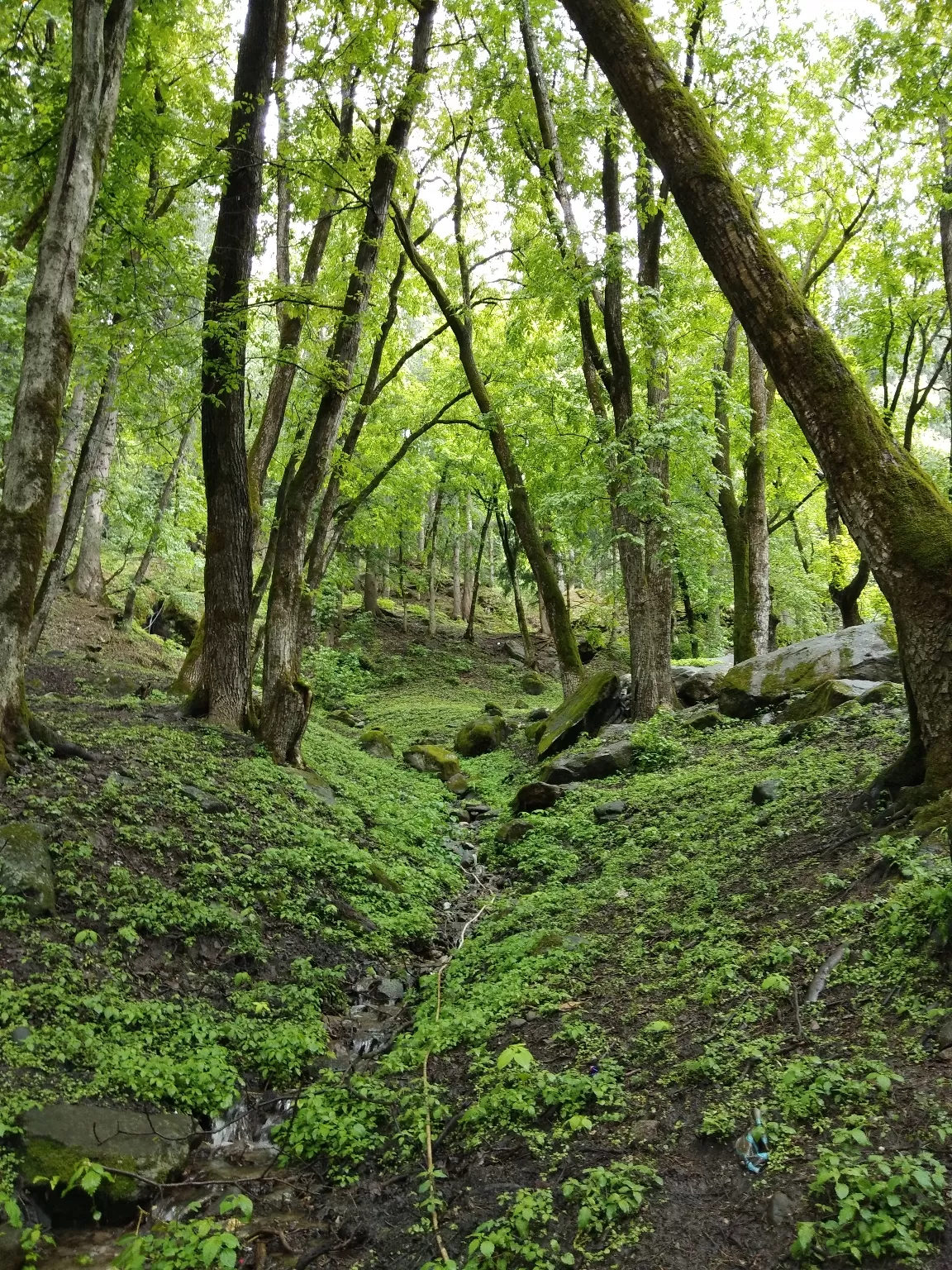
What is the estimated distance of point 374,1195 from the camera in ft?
12.2

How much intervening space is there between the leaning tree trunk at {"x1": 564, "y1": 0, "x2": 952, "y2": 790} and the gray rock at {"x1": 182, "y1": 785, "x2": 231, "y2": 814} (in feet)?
19.4

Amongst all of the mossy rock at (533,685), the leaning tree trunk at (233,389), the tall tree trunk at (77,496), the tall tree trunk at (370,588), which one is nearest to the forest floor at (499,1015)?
the leaning tree trunk at (233,389)

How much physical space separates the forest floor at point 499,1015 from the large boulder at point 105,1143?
79 mm

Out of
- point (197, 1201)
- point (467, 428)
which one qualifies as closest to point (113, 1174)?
point (197, 1201)

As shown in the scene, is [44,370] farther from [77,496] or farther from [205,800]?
[77,496]

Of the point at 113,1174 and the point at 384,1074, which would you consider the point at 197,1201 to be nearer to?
the point at 113,1174

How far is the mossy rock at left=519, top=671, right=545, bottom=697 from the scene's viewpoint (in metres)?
25.2

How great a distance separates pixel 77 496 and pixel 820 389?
1019 centimetres

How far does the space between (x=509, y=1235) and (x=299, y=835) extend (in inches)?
204

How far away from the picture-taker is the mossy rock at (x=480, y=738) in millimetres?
16500

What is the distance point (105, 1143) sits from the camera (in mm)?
3668

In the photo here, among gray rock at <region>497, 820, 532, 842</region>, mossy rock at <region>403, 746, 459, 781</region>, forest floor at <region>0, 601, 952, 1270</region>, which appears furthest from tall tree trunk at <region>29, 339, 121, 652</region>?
mossy rock at <region>403, 746, 459, 781</region>

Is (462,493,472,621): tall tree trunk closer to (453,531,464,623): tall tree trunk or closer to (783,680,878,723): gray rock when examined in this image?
(453,531,464,623): tall tree trunk

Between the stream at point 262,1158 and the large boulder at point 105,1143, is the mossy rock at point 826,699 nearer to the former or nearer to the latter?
the stream at point 262,1158
